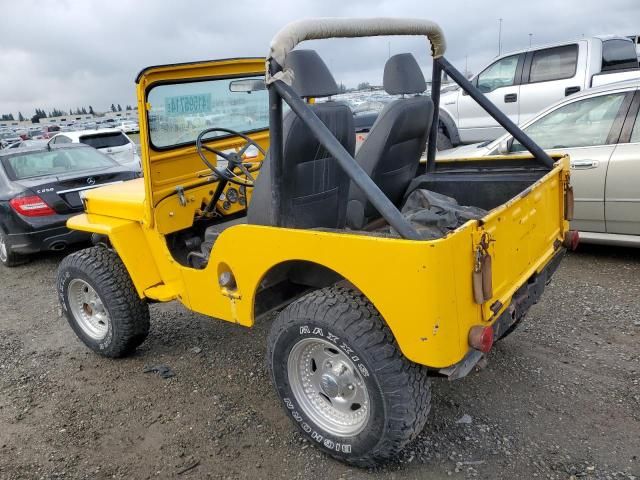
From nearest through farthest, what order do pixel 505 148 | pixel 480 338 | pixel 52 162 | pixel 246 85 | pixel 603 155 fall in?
pixel 480 338 → pixel 246 85 → pixel 603 155 → pixel 505 148 → pixel 52 162

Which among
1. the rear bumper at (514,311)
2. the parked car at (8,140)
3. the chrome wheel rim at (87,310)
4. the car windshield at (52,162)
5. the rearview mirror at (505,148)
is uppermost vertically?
the rearview mirror at (505,148)

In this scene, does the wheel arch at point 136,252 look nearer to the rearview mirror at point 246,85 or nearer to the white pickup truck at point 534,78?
the rearview mirror at point 246,85

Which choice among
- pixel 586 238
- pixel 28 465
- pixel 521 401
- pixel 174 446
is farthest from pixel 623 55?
pixel 28 465

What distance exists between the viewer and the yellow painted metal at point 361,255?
7.02 ft

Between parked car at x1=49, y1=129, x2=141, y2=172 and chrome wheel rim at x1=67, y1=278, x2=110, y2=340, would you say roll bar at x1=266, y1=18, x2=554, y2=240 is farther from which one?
parked car at x1=49, y1=129, x2=141, y2=172

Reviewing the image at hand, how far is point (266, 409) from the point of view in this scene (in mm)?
3262

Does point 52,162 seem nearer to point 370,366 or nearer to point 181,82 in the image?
point 181,82

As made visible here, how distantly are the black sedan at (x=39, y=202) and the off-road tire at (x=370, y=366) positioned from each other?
4530 mm

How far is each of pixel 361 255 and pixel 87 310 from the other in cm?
271

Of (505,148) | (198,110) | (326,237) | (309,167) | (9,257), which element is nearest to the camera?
(326,237)

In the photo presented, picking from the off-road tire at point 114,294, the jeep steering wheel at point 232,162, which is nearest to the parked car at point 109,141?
the off-road tire at point 114,294

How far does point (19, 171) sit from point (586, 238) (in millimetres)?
6658

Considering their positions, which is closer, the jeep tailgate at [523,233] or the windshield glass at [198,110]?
the jeep tailgate at [523,233]

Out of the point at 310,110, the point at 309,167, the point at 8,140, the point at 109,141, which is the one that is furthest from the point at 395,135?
the point at 8,140
